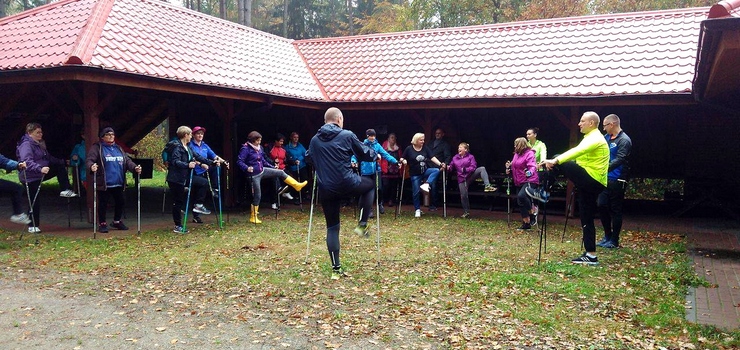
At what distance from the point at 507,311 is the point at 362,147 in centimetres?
236

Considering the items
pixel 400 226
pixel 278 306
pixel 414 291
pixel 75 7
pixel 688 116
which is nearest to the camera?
pixel 278 306

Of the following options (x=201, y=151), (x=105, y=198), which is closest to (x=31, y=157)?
(x=105, y=198)

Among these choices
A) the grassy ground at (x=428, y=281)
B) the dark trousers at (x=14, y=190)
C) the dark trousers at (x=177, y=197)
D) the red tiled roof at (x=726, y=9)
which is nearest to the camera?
the grassy ground at (x=428, y=281)

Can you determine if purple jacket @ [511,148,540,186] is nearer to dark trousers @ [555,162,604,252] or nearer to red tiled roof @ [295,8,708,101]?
red tiled roof @ [295,8,708,101]

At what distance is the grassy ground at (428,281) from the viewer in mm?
4574

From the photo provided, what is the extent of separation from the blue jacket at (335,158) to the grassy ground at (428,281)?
1.07 metres

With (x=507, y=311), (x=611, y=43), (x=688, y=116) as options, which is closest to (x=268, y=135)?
(x=611, y=43)

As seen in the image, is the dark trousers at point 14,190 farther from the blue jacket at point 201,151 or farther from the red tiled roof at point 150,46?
the blue jacket at point 201,151

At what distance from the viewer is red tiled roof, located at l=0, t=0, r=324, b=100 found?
30.0ft

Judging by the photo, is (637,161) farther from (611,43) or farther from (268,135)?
(268,135)

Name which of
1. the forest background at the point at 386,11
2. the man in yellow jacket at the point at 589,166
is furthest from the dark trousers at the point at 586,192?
the forest background at the point at 386,11

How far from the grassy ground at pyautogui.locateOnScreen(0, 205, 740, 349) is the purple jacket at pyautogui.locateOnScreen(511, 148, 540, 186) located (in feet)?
3.06

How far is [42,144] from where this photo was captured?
8797 millimetres

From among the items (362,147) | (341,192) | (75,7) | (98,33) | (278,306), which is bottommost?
(278,306)
